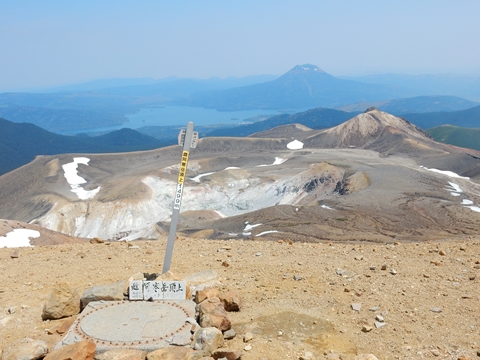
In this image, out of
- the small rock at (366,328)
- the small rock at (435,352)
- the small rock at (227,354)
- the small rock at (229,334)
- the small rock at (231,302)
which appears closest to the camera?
the small rock at (227,354)

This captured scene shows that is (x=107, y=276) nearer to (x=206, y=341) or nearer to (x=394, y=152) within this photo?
(x=206, y=341)

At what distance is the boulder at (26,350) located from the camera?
768 cm

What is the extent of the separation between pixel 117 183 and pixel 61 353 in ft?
223

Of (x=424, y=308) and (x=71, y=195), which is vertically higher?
(x=424, y=308)

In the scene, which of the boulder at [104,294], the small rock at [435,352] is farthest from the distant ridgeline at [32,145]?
the small rock at [435,352]

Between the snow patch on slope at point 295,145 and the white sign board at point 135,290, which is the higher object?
the white sign board at point 135,290

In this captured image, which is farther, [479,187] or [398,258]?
[479,187]

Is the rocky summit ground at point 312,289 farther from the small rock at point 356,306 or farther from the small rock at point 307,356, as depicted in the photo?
Answer: the small rock at point 307,356

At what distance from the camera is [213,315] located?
8.55 meters

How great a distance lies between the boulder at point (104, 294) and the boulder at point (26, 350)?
1.86 metres

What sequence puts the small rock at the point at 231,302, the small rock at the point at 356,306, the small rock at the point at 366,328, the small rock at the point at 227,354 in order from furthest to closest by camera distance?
the small rock at the point at 231,302 < the small rock at the point at 356,306 < the small rock at the point at 366,328 < the small rock at the point at 227,354

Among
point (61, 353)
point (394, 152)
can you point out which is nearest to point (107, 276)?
point (61, 353)

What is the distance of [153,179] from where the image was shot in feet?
230

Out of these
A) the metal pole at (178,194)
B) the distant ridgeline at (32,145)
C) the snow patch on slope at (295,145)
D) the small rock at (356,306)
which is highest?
the metal pole at (178,194)
